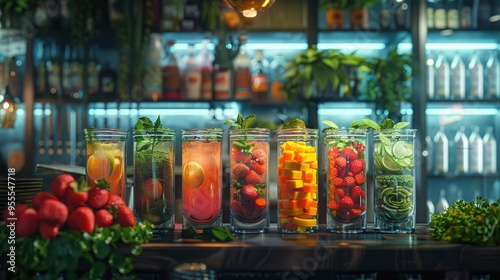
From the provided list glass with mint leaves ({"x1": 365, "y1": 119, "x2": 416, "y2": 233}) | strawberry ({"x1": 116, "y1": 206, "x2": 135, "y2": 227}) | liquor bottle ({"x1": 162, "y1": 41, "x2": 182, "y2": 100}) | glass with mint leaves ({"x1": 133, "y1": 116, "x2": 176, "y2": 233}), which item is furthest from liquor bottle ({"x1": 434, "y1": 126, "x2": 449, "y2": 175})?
strawberry ({"x1": 116, "y1": 206, "x2": 135, "y2": 227})

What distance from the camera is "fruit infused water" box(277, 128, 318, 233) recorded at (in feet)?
5.71

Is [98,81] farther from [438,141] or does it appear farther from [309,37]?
[438,141]

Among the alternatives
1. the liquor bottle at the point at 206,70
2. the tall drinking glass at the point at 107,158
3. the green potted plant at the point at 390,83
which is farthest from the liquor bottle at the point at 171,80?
the tall drinking glass at the point at 107,158

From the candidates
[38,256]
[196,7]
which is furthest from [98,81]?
[38,256]

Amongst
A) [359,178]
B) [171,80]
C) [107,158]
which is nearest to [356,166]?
[359,178]

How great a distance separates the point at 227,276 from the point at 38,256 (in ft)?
1.50

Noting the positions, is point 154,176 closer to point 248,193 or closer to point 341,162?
point 248,193

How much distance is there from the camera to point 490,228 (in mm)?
1583

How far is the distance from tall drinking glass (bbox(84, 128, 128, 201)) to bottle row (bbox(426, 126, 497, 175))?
2.82 meters

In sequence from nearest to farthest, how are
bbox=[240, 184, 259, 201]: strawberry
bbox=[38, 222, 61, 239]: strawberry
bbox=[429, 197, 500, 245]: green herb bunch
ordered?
bbox=[38, 222, 61, 239]: strawberry < bbox=[429, 197, 500, 245]: green herb bunch < bbox=[240, 184, 259, 201]: strawberry

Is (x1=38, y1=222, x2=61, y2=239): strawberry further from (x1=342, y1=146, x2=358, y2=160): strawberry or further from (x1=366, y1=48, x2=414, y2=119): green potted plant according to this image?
(x1=366, y1=48, x2=414, y2=119): green potted plant

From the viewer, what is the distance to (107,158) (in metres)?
1.73

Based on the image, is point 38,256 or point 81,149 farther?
point 81,149

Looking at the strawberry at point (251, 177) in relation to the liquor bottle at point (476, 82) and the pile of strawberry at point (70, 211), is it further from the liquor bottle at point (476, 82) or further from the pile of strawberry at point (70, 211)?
the liquor bottle at point (476, 82)
